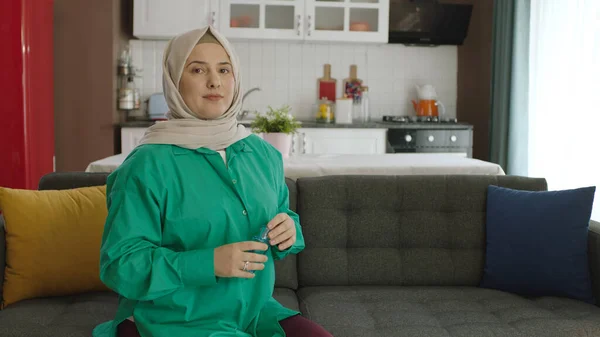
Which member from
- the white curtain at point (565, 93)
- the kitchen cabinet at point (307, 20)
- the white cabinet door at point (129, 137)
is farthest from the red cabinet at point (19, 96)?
the white curtain at point (565, 93)

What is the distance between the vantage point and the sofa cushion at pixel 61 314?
1.88 metres

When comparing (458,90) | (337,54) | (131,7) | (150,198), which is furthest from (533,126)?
(150,198)

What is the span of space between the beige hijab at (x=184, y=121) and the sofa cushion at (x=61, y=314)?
702 millimetres

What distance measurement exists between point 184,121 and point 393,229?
3.88 ft

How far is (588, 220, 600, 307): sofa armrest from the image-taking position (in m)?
2.27

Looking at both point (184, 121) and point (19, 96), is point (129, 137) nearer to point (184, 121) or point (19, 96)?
point (19, 96)

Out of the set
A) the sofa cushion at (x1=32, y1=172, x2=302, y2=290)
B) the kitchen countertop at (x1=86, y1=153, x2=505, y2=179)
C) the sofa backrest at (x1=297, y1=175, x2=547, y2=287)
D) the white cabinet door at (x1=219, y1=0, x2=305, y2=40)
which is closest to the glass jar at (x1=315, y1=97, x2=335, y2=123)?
the white cabinet door at (x1=219, y1=0, x2=305, y2=40)

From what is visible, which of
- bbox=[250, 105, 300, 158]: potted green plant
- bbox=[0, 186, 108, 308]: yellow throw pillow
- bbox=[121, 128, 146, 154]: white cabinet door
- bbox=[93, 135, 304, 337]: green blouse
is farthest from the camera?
bbox=[121, 128, 146, 154]: white cabinet door

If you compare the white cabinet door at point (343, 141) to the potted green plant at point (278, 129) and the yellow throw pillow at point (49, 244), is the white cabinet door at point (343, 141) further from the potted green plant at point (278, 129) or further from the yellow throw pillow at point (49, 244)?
the yellow throw pillow at point (49, 244)

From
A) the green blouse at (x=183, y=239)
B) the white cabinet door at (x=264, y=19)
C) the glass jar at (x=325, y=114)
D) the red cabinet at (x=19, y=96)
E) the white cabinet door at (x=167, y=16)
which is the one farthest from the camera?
the glass jar at (x=325, y=114)

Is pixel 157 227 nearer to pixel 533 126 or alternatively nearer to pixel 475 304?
pixel 475 304

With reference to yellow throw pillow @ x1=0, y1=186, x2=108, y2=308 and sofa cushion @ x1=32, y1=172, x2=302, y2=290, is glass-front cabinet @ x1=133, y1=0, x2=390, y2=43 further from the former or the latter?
yellow throw pillow @ x1=0, y1=186, x2=108, y2=308

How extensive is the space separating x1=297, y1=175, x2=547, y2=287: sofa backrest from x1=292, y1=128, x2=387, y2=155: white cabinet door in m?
2.52

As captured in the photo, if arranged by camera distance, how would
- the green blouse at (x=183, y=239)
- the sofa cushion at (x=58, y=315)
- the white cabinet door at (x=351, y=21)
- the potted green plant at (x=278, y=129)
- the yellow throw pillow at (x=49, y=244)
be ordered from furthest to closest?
the white cabinet door at (x=351, y=21) → the potted green plant at (x=278, y=129) → the yellow throw pillow at (x=49, y=244) → the sofa cushion at (x=58, y=315) → the green blouse at (x=183, y=239)
